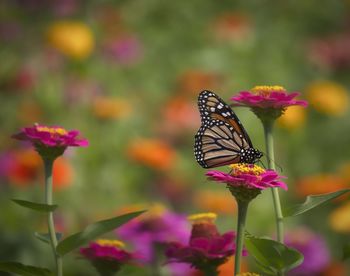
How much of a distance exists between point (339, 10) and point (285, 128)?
4.29 feet

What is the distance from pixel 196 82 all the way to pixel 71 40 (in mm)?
493

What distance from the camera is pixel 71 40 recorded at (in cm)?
273

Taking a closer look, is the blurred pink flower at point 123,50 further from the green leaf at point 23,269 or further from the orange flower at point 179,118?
the green leaf at point 23,269

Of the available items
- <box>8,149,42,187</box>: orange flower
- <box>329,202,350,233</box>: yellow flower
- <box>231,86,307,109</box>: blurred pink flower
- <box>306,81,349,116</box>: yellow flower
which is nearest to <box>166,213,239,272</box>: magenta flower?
<box>231,86,307,109</box>: blurred pink flower

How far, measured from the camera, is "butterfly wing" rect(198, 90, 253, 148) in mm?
1010

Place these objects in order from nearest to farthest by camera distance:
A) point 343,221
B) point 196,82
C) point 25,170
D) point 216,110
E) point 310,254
Answer: point 216,110 → point 310,254 → point 343,221 → point 25,170 → point 196,82

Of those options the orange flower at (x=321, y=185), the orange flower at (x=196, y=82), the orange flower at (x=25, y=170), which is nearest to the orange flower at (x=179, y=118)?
the orange flower at (x=196, y=82)

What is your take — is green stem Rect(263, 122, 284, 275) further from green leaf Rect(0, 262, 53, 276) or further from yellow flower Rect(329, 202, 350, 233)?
yellow flower Rect(329, 202, 350, 233)

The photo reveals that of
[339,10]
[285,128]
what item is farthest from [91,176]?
[339,10]

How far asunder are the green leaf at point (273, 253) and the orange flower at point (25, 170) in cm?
126

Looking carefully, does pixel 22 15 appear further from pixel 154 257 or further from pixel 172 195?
pixel 154 257

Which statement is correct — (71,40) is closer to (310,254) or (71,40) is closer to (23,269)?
(310,254)

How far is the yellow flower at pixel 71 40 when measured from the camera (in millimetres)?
2748

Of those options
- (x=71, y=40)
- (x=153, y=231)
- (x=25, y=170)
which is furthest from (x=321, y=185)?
(x=71, y=40)
